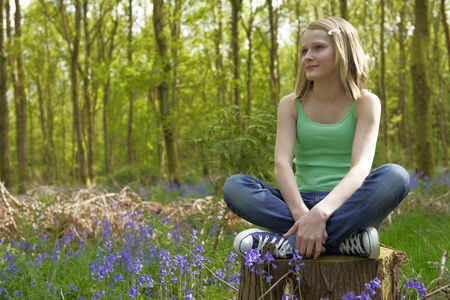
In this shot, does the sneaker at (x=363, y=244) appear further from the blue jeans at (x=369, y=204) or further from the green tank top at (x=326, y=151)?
the green tank top at (x=326, y=151)

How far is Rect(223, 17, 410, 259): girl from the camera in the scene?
231 centimetres

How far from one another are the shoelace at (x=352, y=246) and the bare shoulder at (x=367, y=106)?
74 cm

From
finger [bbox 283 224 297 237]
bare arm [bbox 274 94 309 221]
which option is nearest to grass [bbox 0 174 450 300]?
finger [bbox 283 224 297 237]

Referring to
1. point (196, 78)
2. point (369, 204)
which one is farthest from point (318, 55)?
point (196, 78)

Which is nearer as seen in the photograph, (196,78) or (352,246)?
(352,246)

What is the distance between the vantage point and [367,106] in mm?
2648

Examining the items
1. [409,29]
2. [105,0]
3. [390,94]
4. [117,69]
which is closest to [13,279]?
[117,69]

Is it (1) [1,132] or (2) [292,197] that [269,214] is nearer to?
(2) [292,197]

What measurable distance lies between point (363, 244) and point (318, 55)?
1140 millimetres

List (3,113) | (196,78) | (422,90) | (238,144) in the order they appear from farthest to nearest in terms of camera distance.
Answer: (196,78) → (3,113) → (422,90) → (238,144)

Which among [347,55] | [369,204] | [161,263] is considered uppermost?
[347,55]

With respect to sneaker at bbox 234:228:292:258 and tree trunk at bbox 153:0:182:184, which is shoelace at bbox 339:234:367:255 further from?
tree trunk at bbox 153:0:182:184

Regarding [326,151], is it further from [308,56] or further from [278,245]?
[278,245]

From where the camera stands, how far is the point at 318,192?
2666 mm
